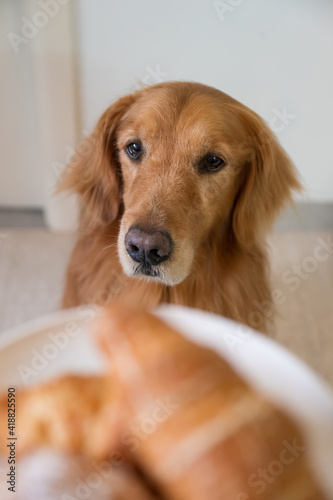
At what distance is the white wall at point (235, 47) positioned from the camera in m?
0.56

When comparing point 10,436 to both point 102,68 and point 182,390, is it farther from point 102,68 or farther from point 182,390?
point 102,68

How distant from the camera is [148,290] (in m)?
0.68

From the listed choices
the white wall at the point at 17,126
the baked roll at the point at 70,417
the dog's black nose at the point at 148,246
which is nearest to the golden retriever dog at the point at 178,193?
the dog's black nose at the point at 148,246

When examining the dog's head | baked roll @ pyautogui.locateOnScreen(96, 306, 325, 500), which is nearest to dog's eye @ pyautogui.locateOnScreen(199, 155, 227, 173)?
the dog's head

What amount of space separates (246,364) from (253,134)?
31 centimetres

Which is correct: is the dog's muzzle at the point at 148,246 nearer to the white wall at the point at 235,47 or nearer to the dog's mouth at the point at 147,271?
the dog's mouth at the point at 147,271

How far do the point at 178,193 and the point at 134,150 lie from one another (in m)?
0.08

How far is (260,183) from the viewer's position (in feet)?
2.06

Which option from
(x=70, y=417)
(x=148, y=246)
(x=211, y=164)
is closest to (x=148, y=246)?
(x=148, y=246)

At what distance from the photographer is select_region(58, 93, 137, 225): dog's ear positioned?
2.07 feet

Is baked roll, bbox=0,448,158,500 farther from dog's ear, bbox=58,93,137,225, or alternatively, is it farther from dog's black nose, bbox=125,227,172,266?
dog's ear, bbox=58,93,137,225

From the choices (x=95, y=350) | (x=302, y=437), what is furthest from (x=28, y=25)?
(x=302, y=437)

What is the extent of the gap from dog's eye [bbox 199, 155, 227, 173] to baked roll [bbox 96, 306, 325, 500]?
273 mm

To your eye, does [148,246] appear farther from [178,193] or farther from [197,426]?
[197,426]
